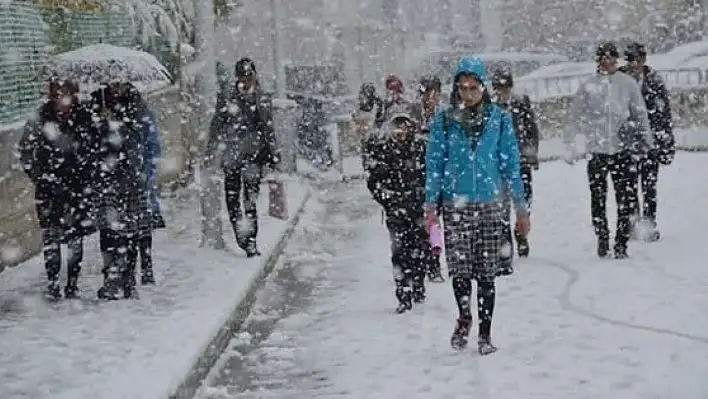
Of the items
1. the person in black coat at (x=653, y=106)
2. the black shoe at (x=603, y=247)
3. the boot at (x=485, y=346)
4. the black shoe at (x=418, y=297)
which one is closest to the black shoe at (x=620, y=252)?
the black shoe at (x=603, y=247)

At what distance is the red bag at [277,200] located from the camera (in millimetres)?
13625

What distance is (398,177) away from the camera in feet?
27.3

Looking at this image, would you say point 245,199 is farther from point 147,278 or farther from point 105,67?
point 105,67

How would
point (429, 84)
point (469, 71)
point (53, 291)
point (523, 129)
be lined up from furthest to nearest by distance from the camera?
1. point (523, 129)
2. point (429, 84)
3. point (53, 291)
4. point (469, 71)

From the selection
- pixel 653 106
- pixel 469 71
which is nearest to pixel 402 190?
pixel 469 71

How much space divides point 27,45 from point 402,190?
5028 mm

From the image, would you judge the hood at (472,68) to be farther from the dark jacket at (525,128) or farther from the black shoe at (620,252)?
the black shoe at (620,252)

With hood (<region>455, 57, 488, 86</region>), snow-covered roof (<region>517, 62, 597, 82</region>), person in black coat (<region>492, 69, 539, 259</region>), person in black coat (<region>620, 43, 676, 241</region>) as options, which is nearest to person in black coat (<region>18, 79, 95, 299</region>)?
hood (<region>455, 57, 488, 86</region>)

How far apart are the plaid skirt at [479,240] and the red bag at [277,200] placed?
697 centimetres

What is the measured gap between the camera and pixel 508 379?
6297 millimetres

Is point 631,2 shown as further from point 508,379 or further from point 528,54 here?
point 508,379

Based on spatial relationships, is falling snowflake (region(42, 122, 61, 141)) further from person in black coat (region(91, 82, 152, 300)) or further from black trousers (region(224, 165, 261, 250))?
black trousers (region(224, 165, 261, 250))

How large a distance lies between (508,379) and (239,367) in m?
1.84

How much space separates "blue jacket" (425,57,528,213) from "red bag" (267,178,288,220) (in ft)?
22.5
